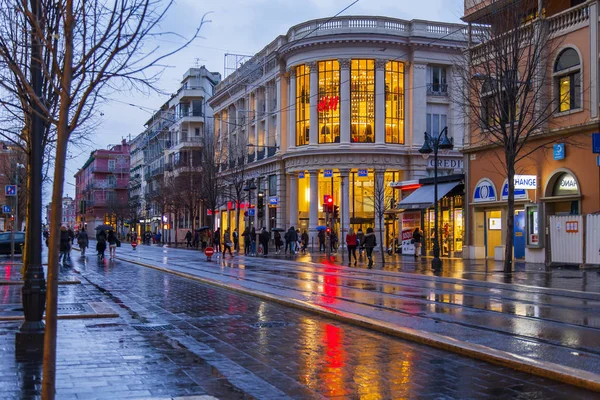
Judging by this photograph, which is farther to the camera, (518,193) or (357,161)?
(357,161)

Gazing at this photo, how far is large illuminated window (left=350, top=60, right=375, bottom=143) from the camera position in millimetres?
54438

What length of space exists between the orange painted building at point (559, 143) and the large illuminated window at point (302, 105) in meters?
23.7

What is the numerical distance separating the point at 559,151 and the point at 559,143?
0.33 meters

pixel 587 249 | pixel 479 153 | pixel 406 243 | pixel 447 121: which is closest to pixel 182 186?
pixel 447 121

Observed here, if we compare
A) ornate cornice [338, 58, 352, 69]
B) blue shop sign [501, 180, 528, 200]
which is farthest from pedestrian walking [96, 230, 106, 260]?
ornate cornice [338, 58, 352, 69]

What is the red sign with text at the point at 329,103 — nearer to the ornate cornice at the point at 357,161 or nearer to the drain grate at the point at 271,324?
the ornate cornice at the point at 357,161

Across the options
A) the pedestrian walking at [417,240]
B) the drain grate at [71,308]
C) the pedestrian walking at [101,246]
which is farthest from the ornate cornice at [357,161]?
the drain grate at [71,308]

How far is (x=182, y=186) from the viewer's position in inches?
2913

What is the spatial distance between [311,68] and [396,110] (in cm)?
748

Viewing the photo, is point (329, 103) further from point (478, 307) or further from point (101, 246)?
point (478, 307)

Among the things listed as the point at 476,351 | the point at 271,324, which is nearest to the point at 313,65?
the point at 271,324

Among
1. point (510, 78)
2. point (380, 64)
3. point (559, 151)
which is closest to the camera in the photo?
point (510, 78)

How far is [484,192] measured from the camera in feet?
114

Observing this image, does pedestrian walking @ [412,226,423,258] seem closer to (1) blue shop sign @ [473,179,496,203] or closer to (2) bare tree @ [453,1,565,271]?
(1) blue shop sign @ [473,179,496,203]
